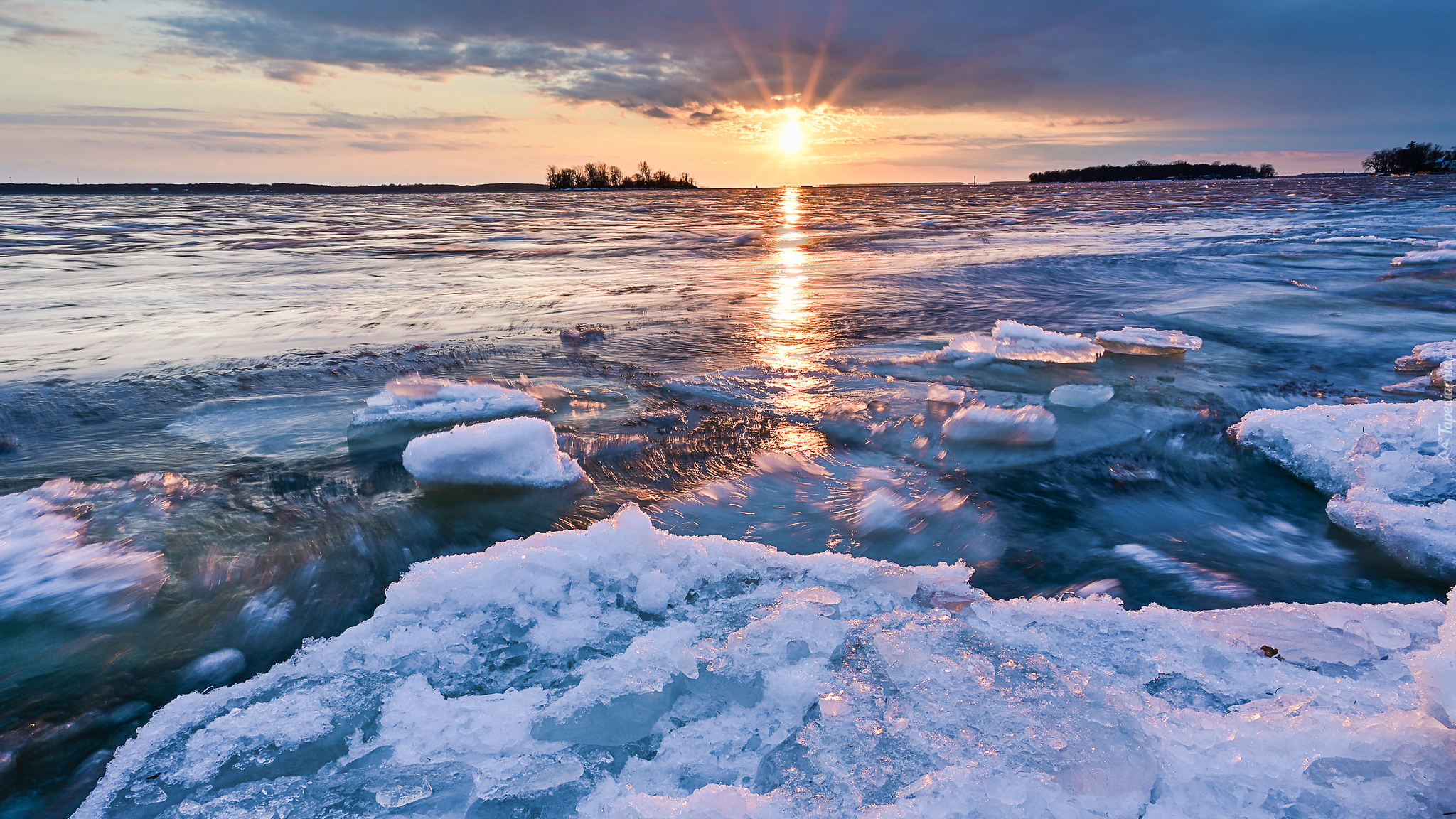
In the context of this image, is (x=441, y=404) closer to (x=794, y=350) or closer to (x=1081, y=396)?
(x=794, y=350)

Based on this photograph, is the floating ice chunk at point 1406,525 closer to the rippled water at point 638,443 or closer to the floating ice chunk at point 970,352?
the rippled water at point 638,443

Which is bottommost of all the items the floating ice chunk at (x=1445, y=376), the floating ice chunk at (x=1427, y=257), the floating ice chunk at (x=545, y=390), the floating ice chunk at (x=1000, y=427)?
the floating ice chunk at (x=1000, y=427)

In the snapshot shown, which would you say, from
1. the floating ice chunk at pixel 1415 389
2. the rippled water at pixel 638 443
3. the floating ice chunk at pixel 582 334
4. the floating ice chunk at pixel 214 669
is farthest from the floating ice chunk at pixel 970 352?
the floating ice chunk at pixel 214 669

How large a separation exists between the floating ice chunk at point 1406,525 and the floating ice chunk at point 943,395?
1.61 metres

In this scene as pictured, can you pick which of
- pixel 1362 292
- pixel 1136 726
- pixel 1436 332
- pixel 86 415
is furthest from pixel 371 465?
pixel 1362 292

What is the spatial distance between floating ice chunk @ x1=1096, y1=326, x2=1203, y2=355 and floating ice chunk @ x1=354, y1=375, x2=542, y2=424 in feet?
13.1

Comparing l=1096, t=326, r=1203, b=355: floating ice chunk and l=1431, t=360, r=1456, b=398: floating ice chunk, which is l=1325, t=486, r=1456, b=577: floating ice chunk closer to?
l=1431, t=360, r=1456, b=398: floating ice chunk

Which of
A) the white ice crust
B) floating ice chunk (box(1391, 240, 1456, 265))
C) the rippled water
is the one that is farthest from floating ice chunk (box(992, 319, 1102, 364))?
floating ice chunk (box(1391, 240, 1456, 265))

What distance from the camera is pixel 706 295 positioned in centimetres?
798

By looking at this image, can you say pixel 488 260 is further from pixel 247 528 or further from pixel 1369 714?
pixel 1369 714

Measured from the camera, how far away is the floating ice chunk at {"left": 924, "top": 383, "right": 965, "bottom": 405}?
3707 mm

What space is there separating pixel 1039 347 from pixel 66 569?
16.3 ft

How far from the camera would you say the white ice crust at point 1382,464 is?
2.17 meters

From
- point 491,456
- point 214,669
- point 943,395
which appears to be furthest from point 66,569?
point 943,395
